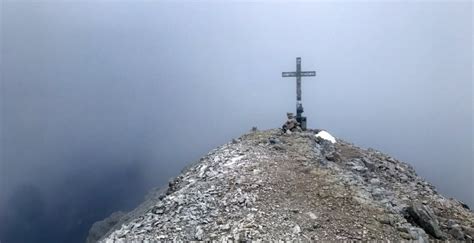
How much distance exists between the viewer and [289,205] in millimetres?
15062

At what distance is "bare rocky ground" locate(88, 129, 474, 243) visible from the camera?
1371 cm

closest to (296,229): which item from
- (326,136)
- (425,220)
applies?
(425,220)

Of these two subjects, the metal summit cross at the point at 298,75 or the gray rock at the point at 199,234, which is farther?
the metal summit cross at the point at 298,75

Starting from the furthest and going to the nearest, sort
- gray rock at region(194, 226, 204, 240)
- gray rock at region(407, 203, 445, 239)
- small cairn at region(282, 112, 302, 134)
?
small cairn at region(282, 112, 302, 134) → gray rock at region(407, 203, 445, 239) → gray rock at region(194, 226, 204, 240)

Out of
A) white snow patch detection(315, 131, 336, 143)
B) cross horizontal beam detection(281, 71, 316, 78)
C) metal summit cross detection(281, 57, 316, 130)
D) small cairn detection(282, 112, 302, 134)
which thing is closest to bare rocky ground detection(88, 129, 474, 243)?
small cairn detection(282, 112, 302, 134)

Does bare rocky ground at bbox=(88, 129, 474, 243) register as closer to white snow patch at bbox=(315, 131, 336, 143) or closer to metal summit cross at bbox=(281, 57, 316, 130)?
white snow patch at bbox=(315, 131, 336, 143)

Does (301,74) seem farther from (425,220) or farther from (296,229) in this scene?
(296,229)

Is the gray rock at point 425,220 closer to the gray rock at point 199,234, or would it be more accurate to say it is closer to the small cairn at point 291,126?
the gray rock at point 199,234

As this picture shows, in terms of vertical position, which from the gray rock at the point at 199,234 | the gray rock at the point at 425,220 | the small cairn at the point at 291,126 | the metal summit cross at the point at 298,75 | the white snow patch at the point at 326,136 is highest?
the metal summit cross at the point at 298,75

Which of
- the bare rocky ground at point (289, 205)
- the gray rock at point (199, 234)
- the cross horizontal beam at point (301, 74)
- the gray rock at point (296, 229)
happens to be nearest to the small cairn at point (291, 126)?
the cross horizontal beam at point (301, 74)

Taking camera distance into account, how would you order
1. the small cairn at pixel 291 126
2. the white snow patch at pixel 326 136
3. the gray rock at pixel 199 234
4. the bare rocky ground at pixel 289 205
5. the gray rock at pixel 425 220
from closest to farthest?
the gray rock at pixel 199 234 < the bare rocky ground at pixel 289 205 < the gray rock at pixel 425 220 < the small cairn at pixel 291 126 < the white snow patch at pixel 326 136

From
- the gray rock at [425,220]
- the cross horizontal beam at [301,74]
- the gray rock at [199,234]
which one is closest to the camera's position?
the gray rock at [199,234]

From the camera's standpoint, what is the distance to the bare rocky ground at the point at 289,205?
13711mm

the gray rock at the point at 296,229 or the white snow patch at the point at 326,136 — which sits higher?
the gray rock at the point at 296,229
